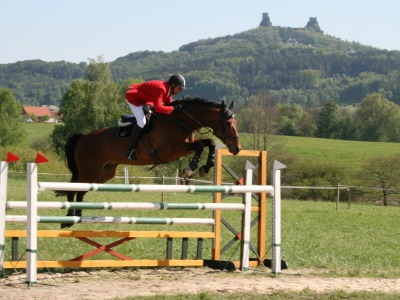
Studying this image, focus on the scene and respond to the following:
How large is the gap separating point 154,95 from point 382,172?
35.3 meters

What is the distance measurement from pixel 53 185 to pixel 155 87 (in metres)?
2.52

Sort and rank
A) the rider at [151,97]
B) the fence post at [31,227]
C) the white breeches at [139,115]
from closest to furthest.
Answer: the fence post at [31,227], the rider at [151,97], the white breeches at [139,115]

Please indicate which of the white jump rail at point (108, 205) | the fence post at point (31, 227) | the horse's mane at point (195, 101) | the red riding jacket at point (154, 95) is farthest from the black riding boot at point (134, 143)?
the fence post at point (31, 227)

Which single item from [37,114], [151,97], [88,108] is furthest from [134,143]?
[37,114]

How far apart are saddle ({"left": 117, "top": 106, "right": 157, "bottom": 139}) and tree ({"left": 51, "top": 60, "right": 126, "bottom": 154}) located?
44334mm

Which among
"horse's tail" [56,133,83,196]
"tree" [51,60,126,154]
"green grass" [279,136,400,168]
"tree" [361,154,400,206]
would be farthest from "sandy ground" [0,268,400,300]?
"green grass" [279,136,400,168]

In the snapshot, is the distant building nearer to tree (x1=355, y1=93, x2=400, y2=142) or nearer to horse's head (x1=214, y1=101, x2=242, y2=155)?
tree (x1=355, y1=93, x2=400, y2=142)

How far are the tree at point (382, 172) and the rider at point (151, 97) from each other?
3420 centimetres

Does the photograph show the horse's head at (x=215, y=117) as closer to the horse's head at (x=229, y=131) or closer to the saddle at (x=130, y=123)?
the horse's head at (x=229, y=131)

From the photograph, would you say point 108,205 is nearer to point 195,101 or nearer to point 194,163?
point 194,163

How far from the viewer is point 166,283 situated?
285 inches

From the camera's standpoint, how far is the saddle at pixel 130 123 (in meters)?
9.24

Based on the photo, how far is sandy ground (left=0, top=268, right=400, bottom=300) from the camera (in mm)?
6504

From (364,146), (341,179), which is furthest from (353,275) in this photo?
(364,146)
